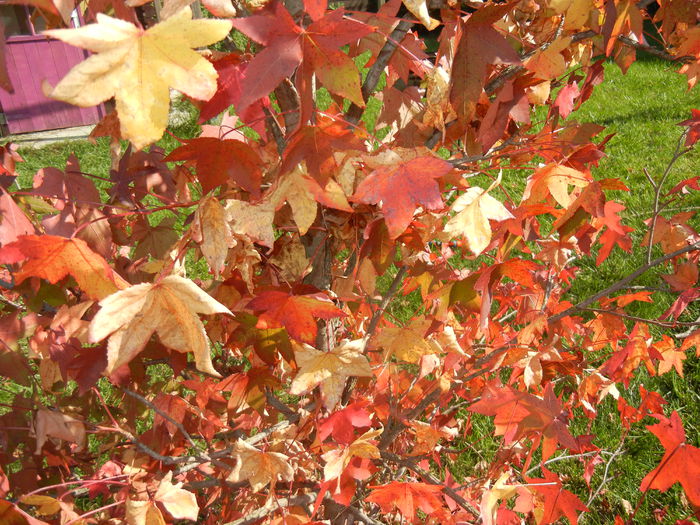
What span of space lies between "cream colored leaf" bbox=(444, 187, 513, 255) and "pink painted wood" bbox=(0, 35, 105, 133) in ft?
24.8

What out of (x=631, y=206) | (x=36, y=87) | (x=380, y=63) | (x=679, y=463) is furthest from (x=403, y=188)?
(x=36, y=87)

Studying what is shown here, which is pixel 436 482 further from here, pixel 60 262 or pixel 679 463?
pixel 60 262

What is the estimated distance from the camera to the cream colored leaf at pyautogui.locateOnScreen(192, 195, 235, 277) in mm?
837

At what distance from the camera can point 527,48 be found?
118cm

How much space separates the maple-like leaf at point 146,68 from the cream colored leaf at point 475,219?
1.46 feet

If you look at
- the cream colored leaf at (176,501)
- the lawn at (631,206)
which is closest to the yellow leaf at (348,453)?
the cream colored leaf at (176,501)

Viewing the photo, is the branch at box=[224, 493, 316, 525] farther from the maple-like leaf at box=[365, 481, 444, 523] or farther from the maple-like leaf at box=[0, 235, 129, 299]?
the maple-like leaf at box=[0, 235, 129, 299]

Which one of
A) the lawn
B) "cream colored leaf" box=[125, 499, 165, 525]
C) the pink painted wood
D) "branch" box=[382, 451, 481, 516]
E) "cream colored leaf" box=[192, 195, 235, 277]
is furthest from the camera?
the pink painted wood

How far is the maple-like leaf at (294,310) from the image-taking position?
2.95 feet

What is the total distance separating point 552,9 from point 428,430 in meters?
0.89

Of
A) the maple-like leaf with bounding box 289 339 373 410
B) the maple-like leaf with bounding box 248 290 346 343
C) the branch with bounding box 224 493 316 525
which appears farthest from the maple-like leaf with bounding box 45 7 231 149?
the branch with bounding box 224 493 316 525

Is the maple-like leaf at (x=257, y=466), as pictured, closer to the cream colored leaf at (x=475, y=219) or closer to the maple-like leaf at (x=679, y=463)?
the cream colored leaf at (x=475, y=219)

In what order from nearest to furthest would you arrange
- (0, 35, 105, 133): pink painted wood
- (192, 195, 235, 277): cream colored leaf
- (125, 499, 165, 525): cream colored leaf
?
1. (192, 195, 235, 277): cream colored leaf
2. (125, 499, 165, 525): cream colored leaf
3. (0, 35, 105, 133): pink painted wood

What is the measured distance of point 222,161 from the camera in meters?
0.89
